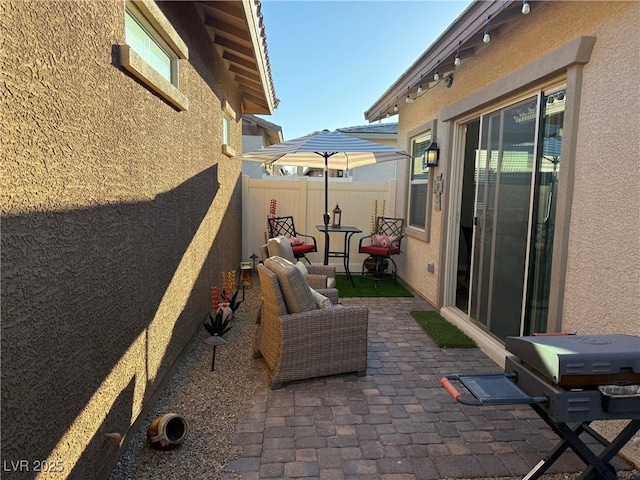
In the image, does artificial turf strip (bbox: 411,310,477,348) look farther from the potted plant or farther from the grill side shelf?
the grill side shelf

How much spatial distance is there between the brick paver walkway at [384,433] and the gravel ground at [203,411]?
0.31 feet

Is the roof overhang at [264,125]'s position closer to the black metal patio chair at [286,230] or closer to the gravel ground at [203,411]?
the black metal patio chair at [286,230]

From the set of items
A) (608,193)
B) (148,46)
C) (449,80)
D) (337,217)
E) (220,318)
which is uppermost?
(449,80)

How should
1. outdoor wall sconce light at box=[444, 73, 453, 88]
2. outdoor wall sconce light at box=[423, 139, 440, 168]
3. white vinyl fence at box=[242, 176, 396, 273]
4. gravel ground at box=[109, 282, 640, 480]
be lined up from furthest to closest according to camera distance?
white vinyl fence at box=[242, 176, 396, 273] < outdoor wall sconce light at box=[423, 139, 440, 168] < outdoor wall sconce light at box=[444, 73, 453, 88] < gravel ground at box=[109, 282, 640, 480]

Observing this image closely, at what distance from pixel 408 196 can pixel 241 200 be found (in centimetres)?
321

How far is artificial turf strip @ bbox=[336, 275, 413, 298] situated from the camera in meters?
6.15

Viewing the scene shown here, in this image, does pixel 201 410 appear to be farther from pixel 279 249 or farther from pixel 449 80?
pixel 449 80

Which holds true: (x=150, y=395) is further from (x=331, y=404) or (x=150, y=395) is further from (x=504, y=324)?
(x=504, y=324)

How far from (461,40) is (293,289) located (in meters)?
2.89

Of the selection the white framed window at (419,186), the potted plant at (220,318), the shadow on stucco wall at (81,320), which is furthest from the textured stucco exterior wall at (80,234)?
the white framed window at (419,186)

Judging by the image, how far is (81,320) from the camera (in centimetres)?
173

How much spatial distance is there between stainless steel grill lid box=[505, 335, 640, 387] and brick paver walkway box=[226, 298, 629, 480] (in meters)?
0.94

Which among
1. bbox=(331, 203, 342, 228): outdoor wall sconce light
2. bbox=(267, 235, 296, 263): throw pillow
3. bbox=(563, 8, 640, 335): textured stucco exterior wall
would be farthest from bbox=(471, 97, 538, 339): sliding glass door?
bbox=(331, 203, 342, 228): outdoor wall sconce light

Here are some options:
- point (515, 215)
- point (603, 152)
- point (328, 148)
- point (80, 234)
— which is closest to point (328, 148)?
point (328, 148)
